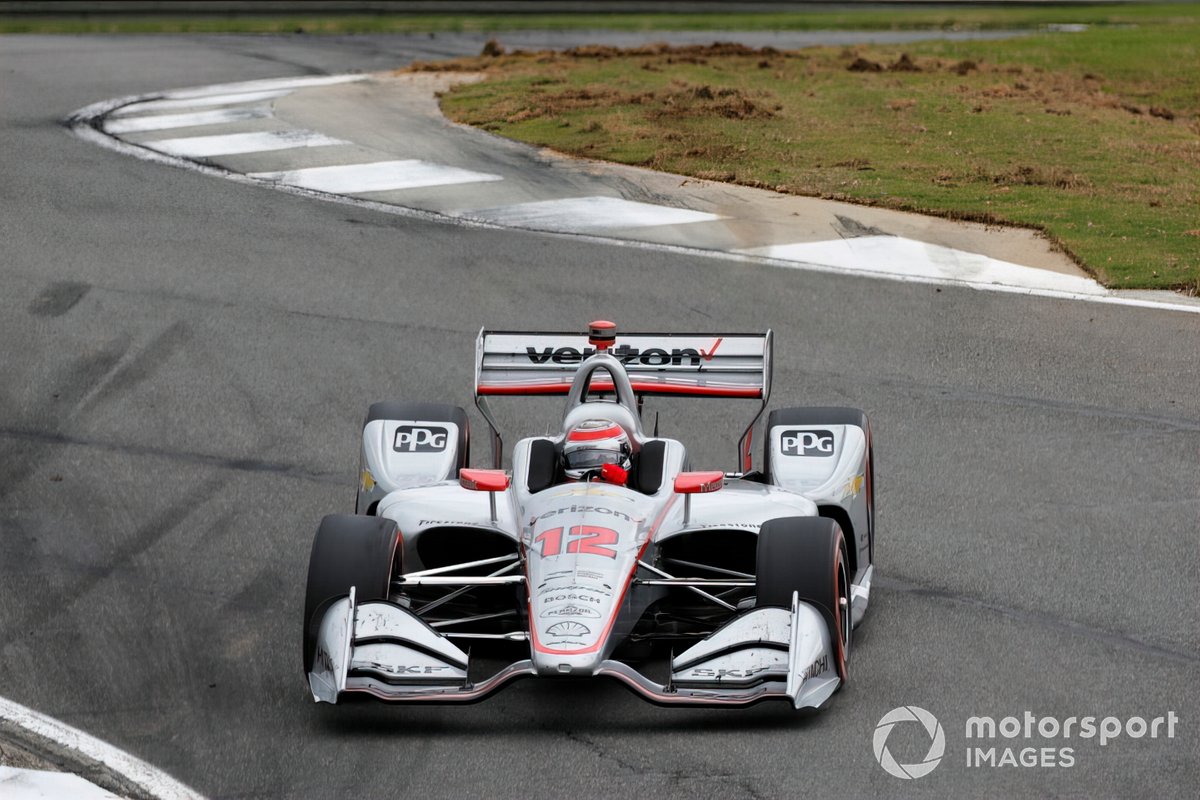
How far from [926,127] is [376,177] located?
240 inches

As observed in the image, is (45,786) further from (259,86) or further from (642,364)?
(259,86)

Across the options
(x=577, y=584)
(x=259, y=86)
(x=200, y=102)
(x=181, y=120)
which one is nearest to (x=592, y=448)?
(x=577, y=584)

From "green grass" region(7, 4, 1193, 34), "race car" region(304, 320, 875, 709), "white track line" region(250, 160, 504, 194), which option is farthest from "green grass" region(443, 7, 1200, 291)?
"race car" region(304, 320, 875, 709)

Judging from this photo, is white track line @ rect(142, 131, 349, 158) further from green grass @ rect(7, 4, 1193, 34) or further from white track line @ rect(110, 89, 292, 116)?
green grass @ rect(7, 4, 1193, 34)

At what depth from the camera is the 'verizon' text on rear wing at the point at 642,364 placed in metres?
8.78

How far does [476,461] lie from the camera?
998 centimetres

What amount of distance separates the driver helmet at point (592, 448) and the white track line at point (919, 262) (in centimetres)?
580

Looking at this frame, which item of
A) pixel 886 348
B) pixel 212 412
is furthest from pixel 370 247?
pixel 886 348

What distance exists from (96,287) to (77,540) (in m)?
4.47

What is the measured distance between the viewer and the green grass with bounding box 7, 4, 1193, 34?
1105 inches

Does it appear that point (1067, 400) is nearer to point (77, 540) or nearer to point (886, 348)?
point (886, 348)

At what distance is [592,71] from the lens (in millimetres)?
20797

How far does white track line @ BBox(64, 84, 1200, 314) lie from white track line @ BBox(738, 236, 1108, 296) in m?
0.09

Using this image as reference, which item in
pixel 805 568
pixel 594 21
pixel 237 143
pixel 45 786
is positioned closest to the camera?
pixel 45 786
